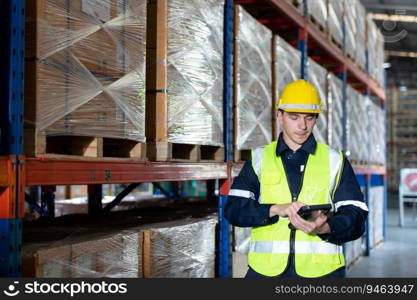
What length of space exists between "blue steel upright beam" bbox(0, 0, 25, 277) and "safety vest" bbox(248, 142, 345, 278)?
1.20 m

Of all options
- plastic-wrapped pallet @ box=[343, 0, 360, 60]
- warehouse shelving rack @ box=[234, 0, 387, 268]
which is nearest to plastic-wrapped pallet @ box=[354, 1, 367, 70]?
plastic-wrapped pallet @ box=[343, 0, 360, 60]

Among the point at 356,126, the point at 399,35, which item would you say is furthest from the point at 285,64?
the point at 399,35

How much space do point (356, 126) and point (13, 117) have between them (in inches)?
331

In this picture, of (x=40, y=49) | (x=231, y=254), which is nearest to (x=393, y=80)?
(x=231, y=254)

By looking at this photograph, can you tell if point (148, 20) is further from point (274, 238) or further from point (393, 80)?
point (393, 80)

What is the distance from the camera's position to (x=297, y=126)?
9.21 feet

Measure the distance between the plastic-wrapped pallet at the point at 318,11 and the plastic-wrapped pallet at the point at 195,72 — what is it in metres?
2.99

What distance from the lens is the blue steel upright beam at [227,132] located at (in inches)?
175

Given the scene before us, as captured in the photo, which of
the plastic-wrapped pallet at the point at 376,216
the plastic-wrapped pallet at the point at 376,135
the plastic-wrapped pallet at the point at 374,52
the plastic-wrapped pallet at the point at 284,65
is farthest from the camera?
the plastic-wrapped pallet at the point at 376,135

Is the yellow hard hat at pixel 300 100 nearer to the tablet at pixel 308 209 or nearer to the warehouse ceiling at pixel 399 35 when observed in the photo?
the tablet at pixel 308 209

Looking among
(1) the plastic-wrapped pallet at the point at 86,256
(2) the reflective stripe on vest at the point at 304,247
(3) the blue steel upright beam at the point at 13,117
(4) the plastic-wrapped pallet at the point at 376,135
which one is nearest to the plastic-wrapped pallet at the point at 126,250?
(1) the plastic-wrapped pallet at the point at 86,256

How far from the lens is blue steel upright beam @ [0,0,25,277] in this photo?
244 cm

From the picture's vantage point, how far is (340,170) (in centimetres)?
279

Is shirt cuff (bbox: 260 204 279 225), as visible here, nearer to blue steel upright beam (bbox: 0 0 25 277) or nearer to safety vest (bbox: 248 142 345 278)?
safety vest (bbox: 248 142 345 278)
